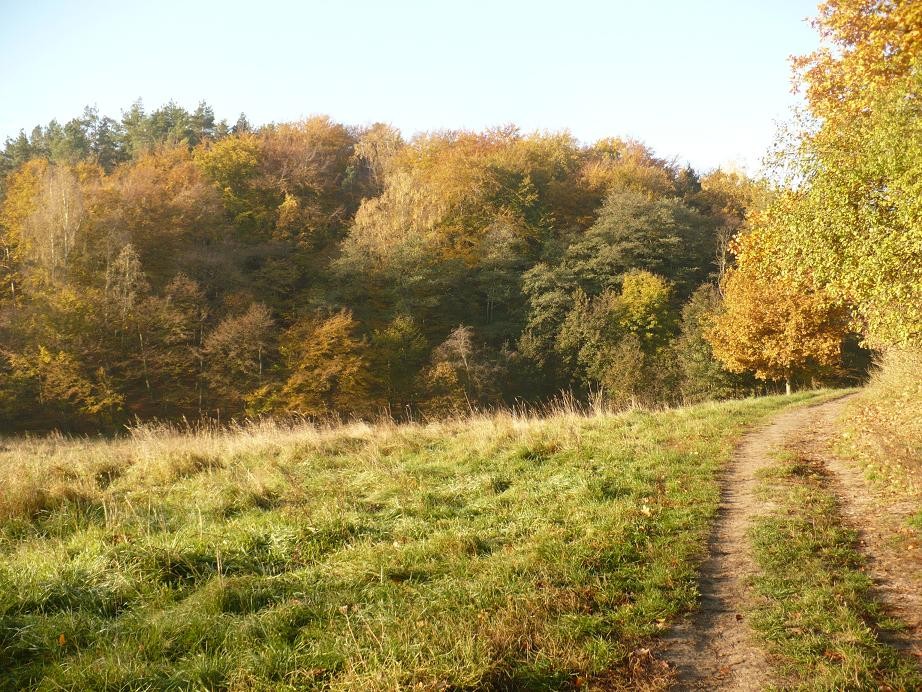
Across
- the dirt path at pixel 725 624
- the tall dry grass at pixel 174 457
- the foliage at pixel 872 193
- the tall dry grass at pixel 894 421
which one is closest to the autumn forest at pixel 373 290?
the tall dry grass at pixel 894 421

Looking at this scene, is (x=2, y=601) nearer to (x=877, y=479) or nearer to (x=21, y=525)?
(x=21, y=525)

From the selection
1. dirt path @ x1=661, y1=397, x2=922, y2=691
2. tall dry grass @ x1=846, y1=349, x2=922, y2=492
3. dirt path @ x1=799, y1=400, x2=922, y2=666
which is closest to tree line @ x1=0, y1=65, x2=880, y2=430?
tall dry grass @ x1=846, y1=349, x2=922, y2=492

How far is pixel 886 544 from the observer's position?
240 inches

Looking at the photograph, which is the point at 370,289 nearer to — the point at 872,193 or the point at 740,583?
the point at 872,193

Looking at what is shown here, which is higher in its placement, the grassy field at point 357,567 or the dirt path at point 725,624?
the grassy field at point 357,567

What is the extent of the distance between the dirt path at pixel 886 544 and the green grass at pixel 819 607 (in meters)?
0.12

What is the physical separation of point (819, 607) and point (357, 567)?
3.65m

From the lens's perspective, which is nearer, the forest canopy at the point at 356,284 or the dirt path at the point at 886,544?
the dirt path at the point at 886,544

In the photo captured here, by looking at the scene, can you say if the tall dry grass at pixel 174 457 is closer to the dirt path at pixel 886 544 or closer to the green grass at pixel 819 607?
the dirt path at pixel 886 544

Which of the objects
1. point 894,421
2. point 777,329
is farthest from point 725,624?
point 777,329

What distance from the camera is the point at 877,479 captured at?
814 cm

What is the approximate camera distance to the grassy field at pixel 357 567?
4.17 m

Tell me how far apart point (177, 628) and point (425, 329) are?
128ft

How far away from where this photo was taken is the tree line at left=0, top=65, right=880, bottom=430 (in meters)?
33.0
